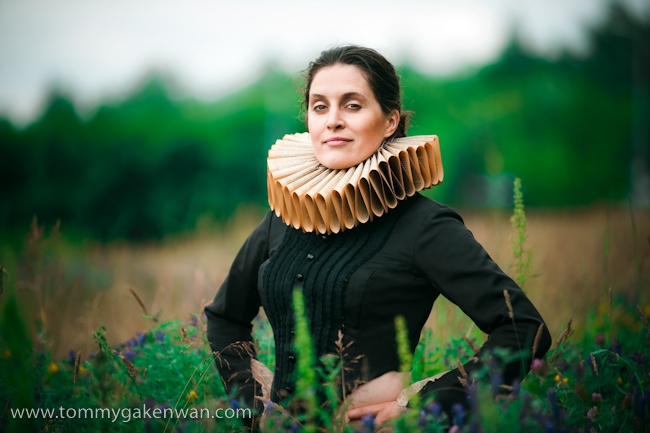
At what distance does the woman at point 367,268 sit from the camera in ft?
5.05

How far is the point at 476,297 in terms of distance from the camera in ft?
5.03

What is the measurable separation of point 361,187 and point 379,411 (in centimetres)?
78

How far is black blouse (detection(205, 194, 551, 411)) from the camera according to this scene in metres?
1.53

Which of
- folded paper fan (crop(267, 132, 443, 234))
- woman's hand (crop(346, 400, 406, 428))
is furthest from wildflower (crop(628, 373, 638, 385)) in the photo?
folded paper fan (crop(267, 132, 443, 234))

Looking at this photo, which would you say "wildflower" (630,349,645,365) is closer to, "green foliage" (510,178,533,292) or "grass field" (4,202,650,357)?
"grass field" (4,202,650,357)

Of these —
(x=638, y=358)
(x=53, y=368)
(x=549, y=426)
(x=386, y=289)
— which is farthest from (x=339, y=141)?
(x=53, y=368)

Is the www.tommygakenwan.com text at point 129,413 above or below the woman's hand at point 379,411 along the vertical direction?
below

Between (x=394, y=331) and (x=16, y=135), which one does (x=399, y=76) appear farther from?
(x=16, y=135)

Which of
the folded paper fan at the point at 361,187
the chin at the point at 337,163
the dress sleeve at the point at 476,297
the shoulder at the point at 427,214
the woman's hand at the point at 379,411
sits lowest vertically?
the woman's hand at the point at 379,411

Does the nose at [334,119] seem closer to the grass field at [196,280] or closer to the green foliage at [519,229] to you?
the green foliage at [519,229]

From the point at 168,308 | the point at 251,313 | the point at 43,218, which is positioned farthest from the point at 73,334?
the point at 43,218

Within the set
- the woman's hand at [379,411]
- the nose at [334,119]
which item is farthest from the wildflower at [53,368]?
the nose at [334,119]

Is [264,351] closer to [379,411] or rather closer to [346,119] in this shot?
[379,411]

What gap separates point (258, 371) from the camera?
1987mm
